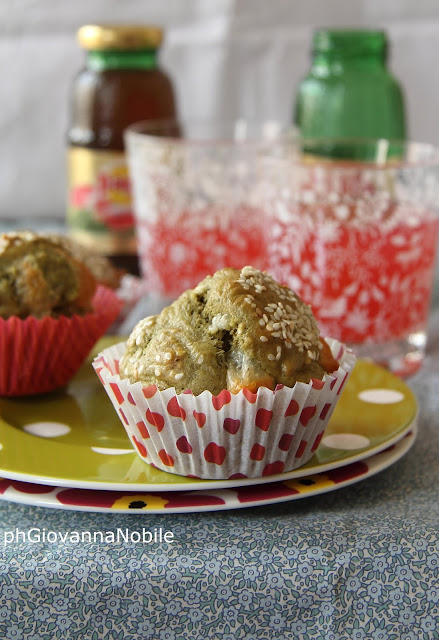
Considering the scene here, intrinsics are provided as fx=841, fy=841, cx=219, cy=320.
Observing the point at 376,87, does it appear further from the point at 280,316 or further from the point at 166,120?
the point at 280,316

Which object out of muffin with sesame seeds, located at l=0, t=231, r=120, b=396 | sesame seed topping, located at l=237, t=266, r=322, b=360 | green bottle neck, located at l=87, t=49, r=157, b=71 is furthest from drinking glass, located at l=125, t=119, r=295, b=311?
sesame seed topping, located at l=237, t=266, r=322, b=360

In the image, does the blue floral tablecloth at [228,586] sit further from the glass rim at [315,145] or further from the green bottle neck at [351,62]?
the green bottle neck at [351,62]

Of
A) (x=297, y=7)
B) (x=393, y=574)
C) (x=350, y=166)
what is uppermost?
(x=297, y=7)

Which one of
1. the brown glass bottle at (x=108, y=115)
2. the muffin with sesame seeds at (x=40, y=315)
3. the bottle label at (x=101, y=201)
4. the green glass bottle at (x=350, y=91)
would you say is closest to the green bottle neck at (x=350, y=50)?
the green glass bottle at (x=350, y=91)

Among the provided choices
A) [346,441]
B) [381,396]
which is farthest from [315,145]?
[346,441]

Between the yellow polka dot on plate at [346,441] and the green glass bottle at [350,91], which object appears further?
the green glass bottle at [350,91]

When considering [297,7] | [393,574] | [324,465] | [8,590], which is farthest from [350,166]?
[297,7]

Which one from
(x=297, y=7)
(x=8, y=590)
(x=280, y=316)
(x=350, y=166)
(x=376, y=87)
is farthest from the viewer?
(x=297, y=7)
